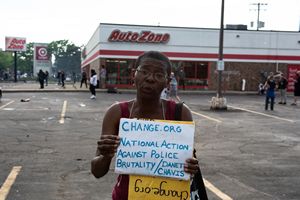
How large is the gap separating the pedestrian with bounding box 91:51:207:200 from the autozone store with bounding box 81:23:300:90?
107 feet

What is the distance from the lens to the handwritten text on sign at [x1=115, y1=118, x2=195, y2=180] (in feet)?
8.73

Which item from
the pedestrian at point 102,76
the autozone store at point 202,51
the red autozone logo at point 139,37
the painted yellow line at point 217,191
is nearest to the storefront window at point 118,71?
the autozone store at point 202,51

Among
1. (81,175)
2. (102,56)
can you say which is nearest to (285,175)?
(81,175)

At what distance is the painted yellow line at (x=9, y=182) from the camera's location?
226 inches

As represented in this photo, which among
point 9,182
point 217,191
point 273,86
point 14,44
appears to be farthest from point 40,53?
point 217,191

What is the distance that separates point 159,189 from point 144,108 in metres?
0.51

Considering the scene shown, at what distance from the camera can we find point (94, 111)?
58.0 ft

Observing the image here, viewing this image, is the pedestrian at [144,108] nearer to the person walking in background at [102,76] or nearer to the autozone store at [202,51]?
the person walking in background at [102,76]

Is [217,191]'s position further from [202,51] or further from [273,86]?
[202,51]

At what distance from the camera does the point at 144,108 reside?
278 centimetres

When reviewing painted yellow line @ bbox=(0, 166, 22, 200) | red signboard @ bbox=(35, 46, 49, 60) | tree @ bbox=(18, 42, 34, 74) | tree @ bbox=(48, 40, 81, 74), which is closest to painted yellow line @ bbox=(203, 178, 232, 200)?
painted yellow line @ bbox=(0, 166, 22, 200)

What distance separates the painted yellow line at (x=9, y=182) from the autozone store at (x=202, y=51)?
1124 inches

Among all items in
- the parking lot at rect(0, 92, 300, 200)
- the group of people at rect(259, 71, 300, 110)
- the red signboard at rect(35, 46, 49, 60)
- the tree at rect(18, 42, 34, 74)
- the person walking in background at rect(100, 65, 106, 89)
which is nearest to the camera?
the parking lot at rect(0, 92, 300, 200)

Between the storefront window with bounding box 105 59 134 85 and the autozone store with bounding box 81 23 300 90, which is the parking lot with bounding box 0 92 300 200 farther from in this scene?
the autozone store with bounding box 81 23 300 90
